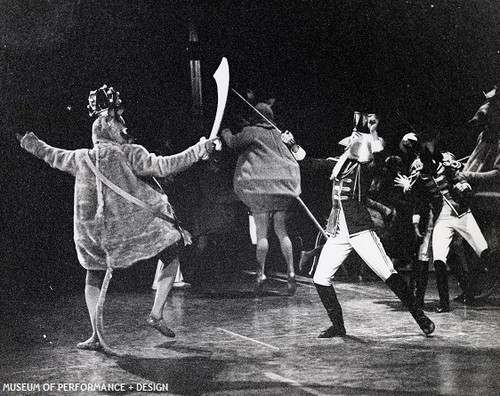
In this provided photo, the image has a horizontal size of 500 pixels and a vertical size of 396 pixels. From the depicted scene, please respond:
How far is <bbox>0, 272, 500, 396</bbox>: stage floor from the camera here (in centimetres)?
388

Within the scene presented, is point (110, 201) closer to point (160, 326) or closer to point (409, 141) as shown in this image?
point (160, 326)

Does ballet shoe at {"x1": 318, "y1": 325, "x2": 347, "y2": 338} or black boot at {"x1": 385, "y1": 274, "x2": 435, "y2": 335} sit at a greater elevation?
black boot at {"x1": 385, "y1": 274, "x2": 435, "y2": 335}

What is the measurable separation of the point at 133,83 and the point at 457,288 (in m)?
3.85

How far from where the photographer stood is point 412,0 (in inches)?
271

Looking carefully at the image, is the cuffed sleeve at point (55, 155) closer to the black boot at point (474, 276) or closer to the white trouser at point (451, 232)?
the white trouser at point (451, 232)

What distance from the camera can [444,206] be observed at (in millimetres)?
5723

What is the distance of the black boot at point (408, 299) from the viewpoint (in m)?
4.74

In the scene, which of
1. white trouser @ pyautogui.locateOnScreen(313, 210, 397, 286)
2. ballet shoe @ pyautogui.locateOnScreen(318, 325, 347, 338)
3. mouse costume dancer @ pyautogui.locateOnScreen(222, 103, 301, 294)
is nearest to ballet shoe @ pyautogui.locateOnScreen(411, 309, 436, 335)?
white trouser @ pyautogui.locateOnScreen(313, 210, 397, 286)

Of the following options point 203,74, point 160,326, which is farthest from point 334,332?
point 203,74

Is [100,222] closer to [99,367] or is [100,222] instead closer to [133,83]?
[99,367]

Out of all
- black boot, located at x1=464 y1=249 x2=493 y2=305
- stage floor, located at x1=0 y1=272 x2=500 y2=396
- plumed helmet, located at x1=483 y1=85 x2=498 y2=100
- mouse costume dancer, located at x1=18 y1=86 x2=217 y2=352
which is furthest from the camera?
plumed helmet, located at x1=483 y1=85 x2=498 y2=100

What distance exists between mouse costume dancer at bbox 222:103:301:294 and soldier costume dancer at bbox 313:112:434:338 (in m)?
1.66

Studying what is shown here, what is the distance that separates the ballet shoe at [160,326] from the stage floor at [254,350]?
0.21 feet

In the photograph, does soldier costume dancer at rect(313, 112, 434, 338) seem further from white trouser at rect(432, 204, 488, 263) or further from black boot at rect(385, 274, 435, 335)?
white trouser at rect(432, 204, 488, 263)
